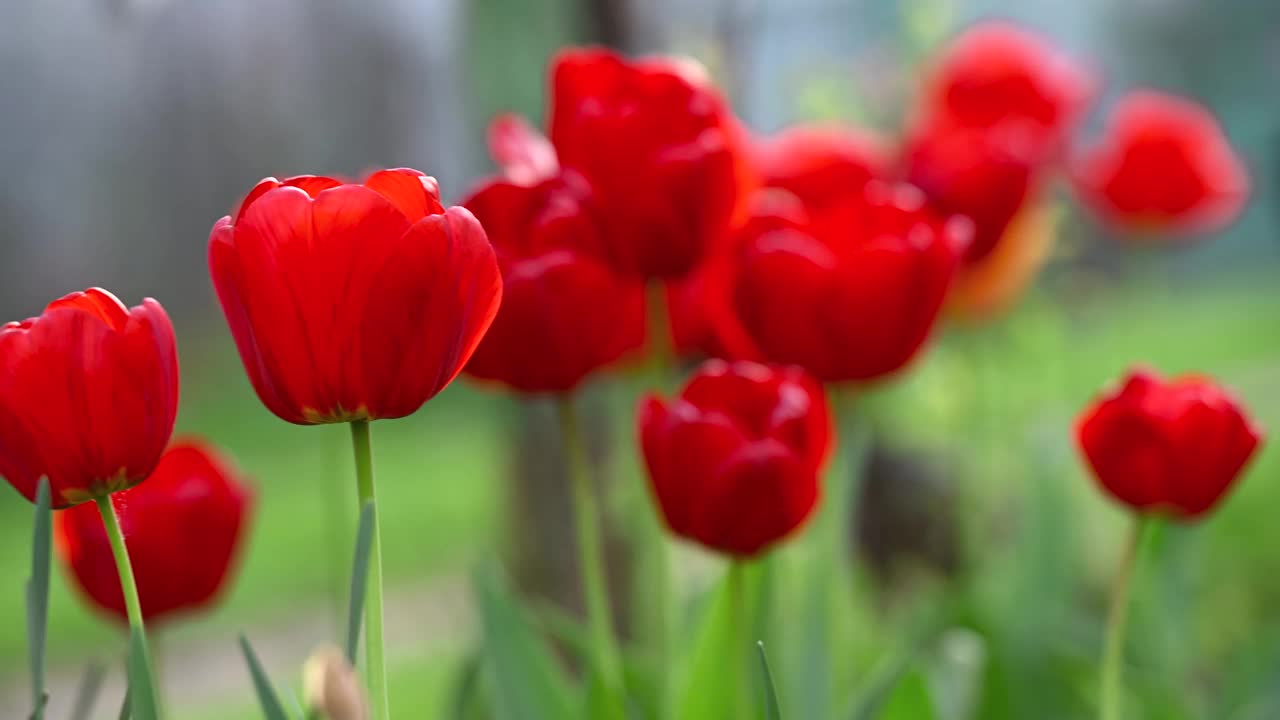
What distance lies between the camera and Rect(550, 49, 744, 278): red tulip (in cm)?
59

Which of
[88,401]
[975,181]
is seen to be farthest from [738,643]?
[975,181]

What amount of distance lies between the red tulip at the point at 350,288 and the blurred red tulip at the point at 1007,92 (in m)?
0.93

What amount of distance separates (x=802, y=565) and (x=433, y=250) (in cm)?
69

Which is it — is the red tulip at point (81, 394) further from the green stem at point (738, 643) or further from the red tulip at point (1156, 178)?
the red tulip at point (1156, 178)

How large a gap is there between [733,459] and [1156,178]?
1.08m

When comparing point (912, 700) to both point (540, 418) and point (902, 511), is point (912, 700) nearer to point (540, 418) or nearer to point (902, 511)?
point (540, 418)

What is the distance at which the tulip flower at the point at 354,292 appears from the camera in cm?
38

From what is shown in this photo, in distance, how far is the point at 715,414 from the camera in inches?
21.5

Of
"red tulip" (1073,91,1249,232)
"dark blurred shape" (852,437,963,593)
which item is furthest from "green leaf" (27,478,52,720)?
"dark blurred shape" (852,437,963,593)

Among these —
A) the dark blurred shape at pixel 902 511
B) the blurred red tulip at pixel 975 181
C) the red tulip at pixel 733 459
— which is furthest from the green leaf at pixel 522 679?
the dark blurred shape at pixel 902 511

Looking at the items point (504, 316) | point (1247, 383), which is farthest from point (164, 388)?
point (1247, 383)

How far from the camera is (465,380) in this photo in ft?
2.28

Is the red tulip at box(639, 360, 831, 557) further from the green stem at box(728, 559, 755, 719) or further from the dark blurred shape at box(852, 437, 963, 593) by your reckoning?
the dark blurred shape at box(852, 437, 963, 593)

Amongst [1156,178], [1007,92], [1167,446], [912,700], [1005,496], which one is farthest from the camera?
[1005,496]
